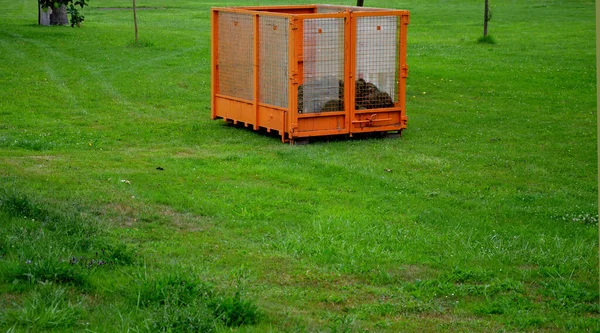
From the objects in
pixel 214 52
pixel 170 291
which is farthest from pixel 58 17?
pixel 170 291

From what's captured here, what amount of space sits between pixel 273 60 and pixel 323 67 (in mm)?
786

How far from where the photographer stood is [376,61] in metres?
14.6

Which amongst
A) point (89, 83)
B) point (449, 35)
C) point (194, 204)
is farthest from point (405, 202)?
point (449, 35)

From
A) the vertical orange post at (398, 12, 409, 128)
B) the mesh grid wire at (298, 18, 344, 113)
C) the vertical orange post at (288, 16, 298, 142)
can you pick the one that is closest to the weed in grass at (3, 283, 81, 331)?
the vertical orange post at (288, 16, 298, 142)

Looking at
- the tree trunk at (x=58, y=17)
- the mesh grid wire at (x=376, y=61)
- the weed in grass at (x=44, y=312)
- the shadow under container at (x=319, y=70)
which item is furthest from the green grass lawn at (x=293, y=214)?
the tree trunk at (x=58, y=17)

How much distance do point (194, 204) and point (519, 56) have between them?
1794 cm

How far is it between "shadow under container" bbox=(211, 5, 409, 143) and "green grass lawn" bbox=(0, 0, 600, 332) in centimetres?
46

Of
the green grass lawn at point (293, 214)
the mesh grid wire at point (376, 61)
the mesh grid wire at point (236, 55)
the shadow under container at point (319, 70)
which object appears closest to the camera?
the green grass lawn at point (293, 214)

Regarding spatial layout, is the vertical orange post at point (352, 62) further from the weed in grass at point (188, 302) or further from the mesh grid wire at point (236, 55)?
the weed in grass at point (188, 302)

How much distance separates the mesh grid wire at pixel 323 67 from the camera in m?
14.0

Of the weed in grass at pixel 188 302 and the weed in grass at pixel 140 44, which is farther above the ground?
the weed in grass at pixel 140 44

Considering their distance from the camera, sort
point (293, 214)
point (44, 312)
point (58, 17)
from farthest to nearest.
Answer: point (58, 17) < point (293, 214) < point (44, 312)

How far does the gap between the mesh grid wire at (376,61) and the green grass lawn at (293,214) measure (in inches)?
28.1

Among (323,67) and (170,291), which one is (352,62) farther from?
(170,291)
